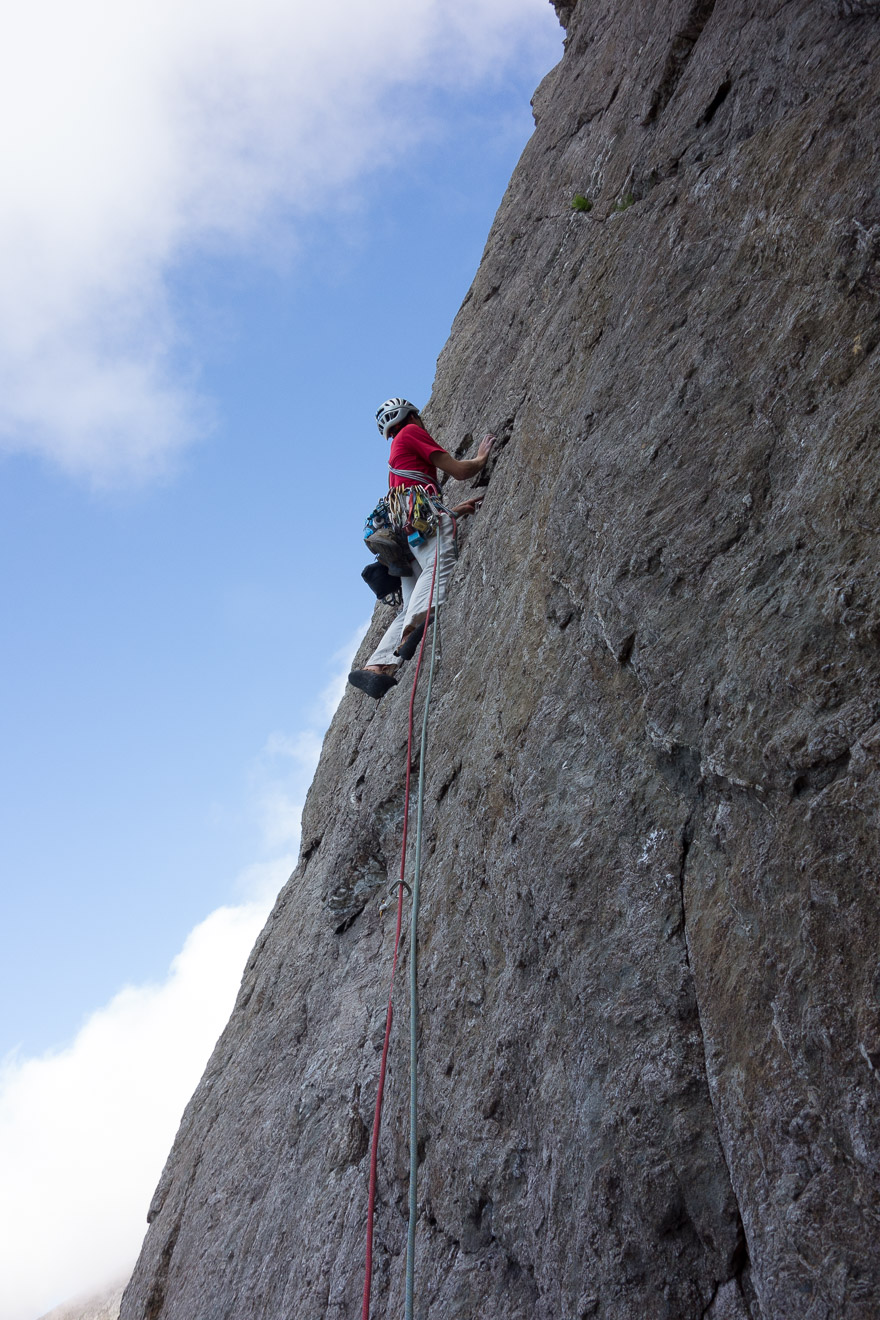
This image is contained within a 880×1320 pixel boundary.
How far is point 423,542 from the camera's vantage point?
7141 millimetres

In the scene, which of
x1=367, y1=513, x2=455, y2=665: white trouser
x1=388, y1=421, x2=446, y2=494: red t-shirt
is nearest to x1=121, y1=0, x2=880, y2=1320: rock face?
x1=367, y1=513, x2=455, y2=665: white trouser

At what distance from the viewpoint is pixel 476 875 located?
4660 millimetres

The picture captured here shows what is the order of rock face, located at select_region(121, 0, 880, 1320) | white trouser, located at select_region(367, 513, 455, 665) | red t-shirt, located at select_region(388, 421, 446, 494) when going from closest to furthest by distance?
rock face, located at select_region(121, 0, 880, 1320) → white trouser, located at select_region(367, 513, 455, 665) → red t-shirt, located at select_region(388, 421, 446, 494)

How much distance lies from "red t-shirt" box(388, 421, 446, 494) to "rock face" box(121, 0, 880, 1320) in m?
1.02

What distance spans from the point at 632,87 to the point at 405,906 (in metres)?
5.53

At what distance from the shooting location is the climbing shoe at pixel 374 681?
7.35 m

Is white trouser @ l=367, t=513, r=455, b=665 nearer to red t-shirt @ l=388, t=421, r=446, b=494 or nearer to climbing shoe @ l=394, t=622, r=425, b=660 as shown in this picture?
climbing shoe @ l=394, t=622, r=425, b=660

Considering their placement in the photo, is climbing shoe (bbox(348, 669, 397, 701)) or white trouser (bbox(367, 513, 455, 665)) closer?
white trouser (bbox(367, 513, 455, 665))

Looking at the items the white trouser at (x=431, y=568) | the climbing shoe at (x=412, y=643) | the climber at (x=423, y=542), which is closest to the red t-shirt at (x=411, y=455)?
the climber at (x=423, y=542)

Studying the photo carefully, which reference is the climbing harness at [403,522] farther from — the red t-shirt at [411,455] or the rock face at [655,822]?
the rock face at [655,822]

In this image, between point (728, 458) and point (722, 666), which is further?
point (728, 458)

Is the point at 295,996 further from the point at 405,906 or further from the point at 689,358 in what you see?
the point at 689,358

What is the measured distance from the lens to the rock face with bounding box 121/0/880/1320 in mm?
2750

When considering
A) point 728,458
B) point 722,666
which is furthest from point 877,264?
point 722,666
